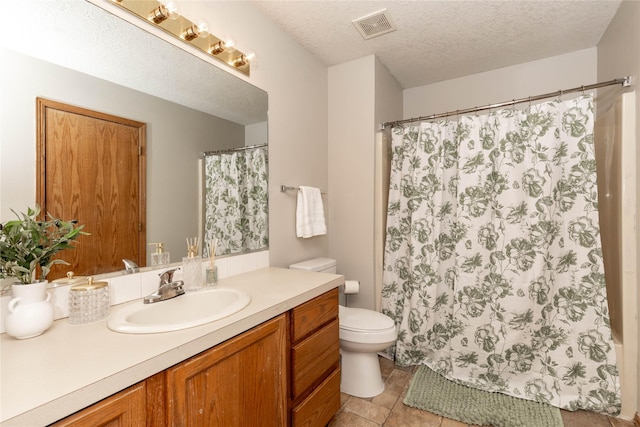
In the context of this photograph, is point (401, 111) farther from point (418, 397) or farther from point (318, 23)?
point (418, 397)

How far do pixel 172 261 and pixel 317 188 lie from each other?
1199 mm

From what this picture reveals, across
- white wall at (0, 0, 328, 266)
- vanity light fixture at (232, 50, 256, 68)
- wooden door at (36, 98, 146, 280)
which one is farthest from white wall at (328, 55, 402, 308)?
wooden door at (36, 98, 146, 280)

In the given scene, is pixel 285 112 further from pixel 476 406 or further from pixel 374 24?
pixel 476 406

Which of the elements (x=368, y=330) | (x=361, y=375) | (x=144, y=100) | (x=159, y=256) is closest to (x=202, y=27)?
(x=144, y=100)

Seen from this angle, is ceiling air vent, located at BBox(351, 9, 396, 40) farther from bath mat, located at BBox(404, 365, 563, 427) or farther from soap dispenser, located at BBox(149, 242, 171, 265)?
bath mat, located at BBox(404, 365, 563, 427)

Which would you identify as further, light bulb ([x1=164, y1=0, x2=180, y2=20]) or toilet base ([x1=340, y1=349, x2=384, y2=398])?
toilet base ([x1=340, y1=349, x2=384, y2=398])

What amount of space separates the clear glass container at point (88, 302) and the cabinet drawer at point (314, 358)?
0.71 m

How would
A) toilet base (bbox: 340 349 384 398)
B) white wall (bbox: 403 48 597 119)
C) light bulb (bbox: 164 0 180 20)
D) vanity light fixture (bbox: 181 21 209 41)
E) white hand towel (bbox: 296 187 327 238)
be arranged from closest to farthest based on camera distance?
light bulb (bbox: 164 0 180 20), vanity light fixture (bbox: 181 21 209 41), toilet base (bbox: 340 349 384 398), white hand towel (bbox: 296 187 327 238), white wall (bbox: 403 48 597 119)

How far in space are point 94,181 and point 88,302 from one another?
1.42 feet

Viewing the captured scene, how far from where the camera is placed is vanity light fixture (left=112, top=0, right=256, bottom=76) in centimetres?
124

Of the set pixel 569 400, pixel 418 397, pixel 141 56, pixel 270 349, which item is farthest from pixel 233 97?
pixel 569 400

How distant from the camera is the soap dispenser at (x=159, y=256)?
127 centimetres

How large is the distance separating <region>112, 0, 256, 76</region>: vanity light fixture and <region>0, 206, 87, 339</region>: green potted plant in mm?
905

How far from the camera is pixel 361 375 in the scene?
6.12ft
